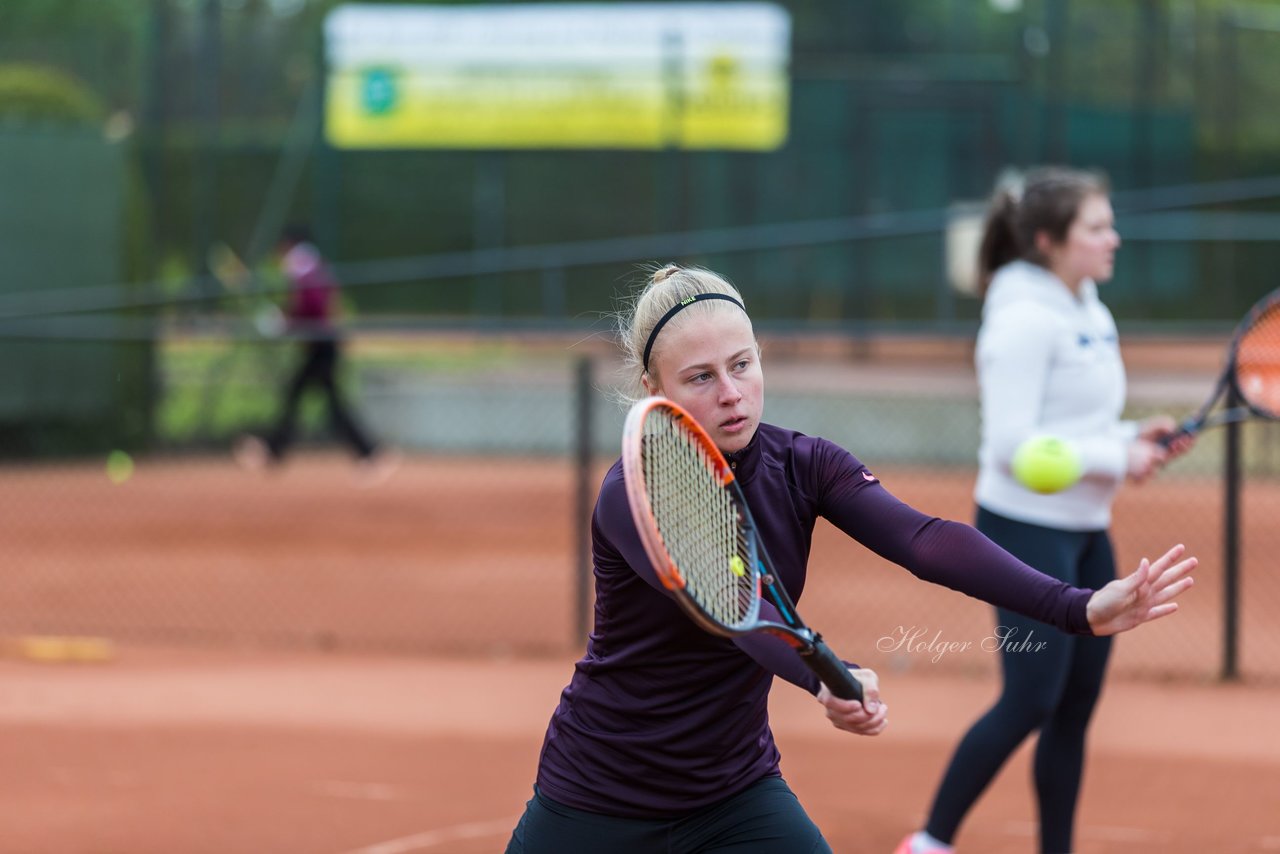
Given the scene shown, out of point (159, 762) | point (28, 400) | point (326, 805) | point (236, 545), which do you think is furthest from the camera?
point (28, 400)

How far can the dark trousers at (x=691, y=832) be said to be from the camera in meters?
2.64

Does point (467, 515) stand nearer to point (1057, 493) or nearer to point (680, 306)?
point (1057, 493)

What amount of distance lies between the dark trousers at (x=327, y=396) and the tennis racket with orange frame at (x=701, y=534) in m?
9.47

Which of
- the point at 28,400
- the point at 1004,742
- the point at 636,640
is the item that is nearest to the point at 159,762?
the point at 1004,742

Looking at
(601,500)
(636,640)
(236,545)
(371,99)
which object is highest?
(371,99)

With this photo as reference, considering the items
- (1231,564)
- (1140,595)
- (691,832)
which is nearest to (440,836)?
(691,832)

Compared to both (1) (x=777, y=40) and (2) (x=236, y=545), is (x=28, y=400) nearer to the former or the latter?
(2) (x=236, y=545)

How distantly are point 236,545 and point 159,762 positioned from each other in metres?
4.38

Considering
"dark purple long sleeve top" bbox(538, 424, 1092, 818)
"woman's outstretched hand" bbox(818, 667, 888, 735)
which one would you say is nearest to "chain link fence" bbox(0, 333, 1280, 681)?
"dark purple long sleeve top" bbox(538, 424, 1092, 818)

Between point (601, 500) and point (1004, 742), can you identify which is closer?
point (601, 500)

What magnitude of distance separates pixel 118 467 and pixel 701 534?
440 inches

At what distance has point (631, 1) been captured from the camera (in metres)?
15.8

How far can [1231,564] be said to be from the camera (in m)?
6.87

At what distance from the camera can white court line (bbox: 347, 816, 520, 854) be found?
182 inches
